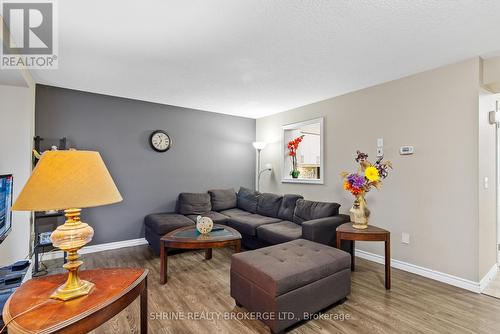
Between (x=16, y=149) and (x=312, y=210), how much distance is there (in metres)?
3.84

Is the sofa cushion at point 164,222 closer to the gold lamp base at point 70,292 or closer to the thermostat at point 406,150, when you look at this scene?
the gold lamp base at point 70,292

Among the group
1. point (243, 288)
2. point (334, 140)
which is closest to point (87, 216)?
point (243, 288)

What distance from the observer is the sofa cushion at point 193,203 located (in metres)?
4.26

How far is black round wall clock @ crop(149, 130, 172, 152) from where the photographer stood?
429cm

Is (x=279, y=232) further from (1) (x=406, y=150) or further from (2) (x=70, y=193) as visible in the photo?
(2) (x=70, y=193)

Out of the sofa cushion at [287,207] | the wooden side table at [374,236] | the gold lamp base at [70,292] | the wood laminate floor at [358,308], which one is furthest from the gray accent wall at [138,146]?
the wooden side table at [374,236]

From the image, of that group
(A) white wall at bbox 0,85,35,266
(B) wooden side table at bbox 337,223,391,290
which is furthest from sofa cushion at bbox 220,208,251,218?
(A) white wall at bbox 0,85,35,266

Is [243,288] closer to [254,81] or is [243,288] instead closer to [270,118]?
[254,81]

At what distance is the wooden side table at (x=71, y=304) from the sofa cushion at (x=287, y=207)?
267 centimetres

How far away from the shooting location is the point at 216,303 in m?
2.31

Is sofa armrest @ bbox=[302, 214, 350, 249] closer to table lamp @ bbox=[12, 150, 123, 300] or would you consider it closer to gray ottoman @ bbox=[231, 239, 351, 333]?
gray ottoman @ bbox=[231, 239, 351, 333]

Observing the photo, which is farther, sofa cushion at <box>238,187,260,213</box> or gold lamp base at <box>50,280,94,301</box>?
sofa cushion at <box>238,187,260,213</box>

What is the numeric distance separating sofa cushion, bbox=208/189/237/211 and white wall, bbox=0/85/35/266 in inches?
104

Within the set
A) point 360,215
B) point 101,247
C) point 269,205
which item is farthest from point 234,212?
point 360,215
